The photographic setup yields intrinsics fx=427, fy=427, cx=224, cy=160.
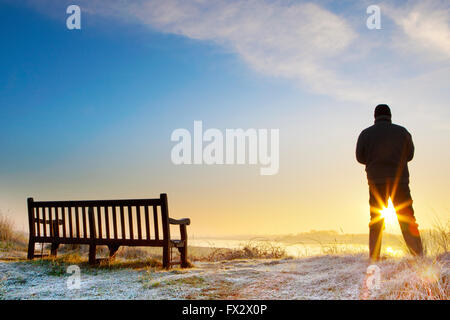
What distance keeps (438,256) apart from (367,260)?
1168 mm

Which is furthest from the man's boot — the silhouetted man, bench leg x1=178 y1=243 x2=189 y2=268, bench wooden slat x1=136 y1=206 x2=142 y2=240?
bench wooden slat x1=136 y1=206 x2=142 y2=240

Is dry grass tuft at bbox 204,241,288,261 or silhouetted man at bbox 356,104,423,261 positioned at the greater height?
silhouetted man at bbox 356,104,423,261

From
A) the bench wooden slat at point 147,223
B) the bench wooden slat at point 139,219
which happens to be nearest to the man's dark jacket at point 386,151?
the bench wooden slat at point 147,223

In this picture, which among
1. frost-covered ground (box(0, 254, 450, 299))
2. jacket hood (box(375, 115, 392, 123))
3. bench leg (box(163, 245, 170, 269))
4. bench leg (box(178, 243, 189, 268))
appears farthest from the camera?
bench leg (box(178, 243, 189, 268))

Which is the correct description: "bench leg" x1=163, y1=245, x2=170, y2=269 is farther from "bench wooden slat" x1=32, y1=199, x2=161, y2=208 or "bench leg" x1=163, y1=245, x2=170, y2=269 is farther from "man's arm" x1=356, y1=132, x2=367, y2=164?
"man's arm" x1=356, y1=132, x2=367, y2=164

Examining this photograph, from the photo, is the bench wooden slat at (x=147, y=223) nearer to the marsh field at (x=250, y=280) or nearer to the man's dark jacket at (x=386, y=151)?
the marsh field at (x=250, y=280)

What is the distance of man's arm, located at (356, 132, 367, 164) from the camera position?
733 centimetres

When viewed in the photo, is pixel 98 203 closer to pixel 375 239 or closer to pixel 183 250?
pixel 183 250

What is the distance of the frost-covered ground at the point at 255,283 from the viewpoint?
204 inches

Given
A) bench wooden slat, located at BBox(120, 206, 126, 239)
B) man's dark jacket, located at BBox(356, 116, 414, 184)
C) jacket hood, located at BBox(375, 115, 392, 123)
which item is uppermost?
jacket hood, located at BBox(375, 115, 392, 123)
